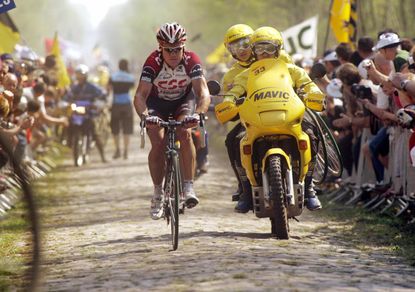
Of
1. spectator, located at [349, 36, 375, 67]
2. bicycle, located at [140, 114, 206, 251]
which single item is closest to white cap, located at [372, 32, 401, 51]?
spectator, located at [349, 36, 375, 67]

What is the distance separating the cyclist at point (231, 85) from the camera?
1180cm

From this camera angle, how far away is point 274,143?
11195 millimetres

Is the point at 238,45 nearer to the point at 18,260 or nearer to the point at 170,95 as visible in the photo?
the point at 170,95

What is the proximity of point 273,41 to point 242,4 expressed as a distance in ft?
163

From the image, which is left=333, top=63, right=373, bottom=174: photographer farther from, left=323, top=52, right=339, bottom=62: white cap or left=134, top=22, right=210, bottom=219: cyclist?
left=134, top=22, right=210, bottom=219: cyclist

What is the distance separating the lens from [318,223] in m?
13.6

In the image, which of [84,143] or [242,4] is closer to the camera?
[84,143]

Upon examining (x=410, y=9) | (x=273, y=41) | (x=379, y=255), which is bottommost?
(x=379, y=255)

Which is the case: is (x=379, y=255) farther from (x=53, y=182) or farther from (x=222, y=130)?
(x=222, y=130)

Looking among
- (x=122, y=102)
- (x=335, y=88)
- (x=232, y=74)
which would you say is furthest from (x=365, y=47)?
(x=122, y=102)

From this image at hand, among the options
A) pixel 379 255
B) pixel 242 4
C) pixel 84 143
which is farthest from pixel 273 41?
pixel 242 4

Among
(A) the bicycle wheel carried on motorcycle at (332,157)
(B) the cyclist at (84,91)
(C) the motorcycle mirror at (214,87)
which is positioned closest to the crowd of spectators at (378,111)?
(A) the bicycle wheel carried on motorcycle at (332,157)

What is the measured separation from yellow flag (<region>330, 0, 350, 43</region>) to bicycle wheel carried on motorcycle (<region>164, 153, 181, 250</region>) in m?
12.0

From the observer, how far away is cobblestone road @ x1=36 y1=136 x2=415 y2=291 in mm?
8383
